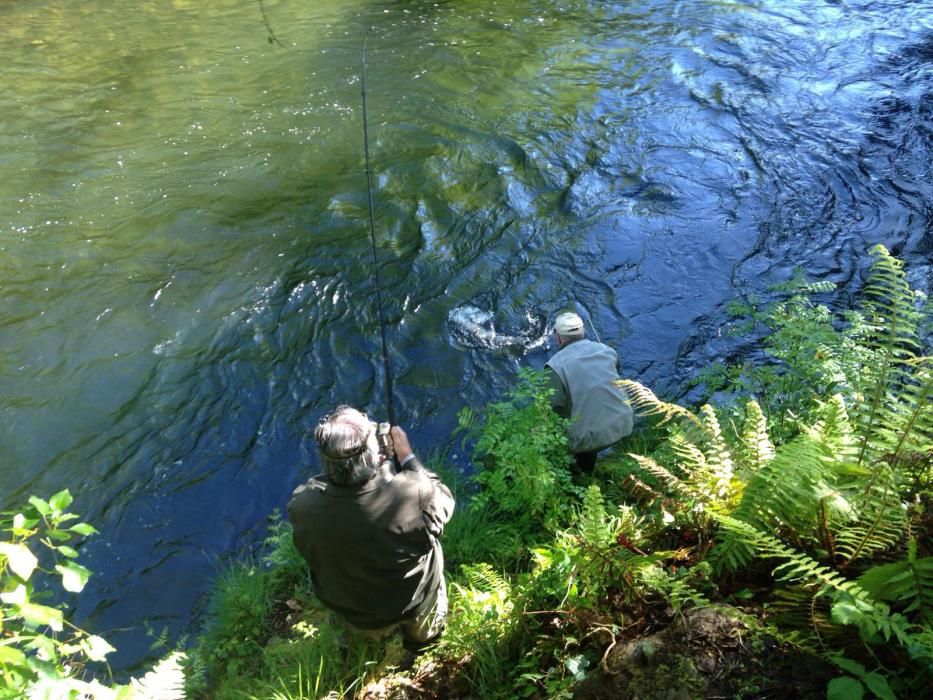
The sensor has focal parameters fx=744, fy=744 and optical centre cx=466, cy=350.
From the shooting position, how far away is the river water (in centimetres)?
648

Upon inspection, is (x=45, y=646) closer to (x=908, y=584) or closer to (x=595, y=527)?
(x=595, y=527)

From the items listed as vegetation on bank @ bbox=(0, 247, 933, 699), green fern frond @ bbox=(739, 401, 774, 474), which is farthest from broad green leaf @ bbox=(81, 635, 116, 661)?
green fern frond @ bbox=(739, 401, 774, 474)

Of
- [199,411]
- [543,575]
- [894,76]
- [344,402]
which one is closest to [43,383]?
[199,411]

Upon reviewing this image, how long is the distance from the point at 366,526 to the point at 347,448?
1.35 ft

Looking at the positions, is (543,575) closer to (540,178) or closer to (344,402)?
(344,402)

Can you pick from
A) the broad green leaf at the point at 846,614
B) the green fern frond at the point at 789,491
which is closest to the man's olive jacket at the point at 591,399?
the green fern frond at the point at 789,491

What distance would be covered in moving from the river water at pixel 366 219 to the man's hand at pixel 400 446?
2217 millimetres

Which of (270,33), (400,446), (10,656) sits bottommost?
(270,33)

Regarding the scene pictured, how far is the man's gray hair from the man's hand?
0.52 meters

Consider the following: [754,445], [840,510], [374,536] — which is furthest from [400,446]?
[840,510]

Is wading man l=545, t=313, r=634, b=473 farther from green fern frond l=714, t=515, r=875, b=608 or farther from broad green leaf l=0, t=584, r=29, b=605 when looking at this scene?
broad green leaf l=0, t=584, r=29, b=605

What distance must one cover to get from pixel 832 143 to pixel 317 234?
22.0 ft

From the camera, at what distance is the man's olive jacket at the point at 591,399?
5.40 meters

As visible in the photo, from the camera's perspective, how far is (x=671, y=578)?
10.4 ft
